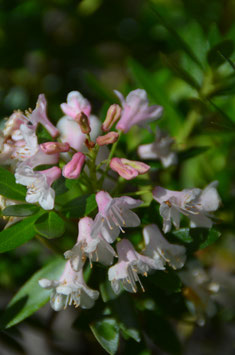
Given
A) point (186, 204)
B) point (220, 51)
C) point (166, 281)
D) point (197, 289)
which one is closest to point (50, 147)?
point (186, 204)

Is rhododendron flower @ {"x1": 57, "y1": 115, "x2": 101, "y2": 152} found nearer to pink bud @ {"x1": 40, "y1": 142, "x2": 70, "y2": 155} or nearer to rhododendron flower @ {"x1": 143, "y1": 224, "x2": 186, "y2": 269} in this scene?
pink bud @ {"x1": 40, "y1": 142, "x2": 70, "y2": 155}

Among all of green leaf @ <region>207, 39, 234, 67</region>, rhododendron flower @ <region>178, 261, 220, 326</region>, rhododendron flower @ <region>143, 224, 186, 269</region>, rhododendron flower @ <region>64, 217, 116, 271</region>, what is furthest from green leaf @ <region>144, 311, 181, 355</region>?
green leaf @ <region>207, 39, 234, 67</region>

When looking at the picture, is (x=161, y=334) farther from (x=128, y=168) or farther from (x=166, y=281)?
(x=128, y=168)

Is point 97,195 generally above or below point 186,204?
above

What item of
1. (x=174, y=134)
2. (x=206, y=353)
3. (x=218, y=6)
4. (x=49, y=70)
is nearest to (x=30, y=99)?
(x=49, y=70)

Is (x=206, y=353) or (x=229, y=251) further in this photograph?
(x=206, y=353)

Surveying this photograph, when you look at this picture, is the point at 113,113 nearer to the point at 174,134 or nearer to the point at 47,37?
the point at 174,134
